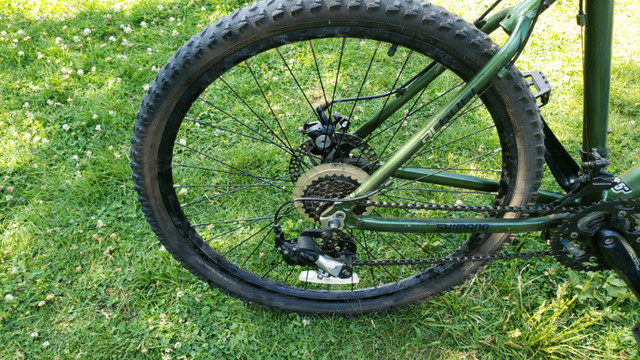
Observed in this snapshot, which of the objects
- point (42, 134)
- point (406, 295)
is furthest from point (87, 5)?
point (406, 295)

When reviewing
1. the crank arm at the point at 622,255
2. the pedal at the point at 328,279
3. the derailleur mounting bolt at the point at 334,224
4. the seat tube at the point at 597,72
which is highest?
the seat tube at the point at 597,72

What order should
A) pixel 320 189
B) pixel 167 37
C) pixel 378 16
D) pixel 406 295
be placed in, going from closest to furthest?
pixel 378 16
pixel 320 189
pixel 406 295
pixel 167 37

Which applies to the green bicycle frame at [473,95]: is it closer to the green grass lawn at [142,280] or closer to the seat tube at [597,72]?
the seat tube at [597,72]

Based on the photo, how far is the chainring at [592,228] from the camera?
2035 millimetres

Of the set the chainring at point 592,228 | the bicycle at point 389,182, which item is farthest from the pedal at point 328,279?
the chainring at point 592,228

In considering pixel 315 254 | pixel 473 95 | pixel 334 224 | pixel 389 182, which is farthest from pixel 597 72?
pixel 315 254

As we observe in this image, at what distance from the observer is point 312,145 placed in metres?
2.31

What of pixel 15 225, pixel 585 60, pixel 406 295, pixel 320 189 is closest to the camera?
pixel 585 60

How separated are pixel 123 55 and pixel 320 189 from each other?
2.55 metres

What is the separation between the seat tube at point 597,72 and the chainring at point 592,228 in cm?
22

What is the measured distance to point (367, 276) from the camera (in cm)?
268

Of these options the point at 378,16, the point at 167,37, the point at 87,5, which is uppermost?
the point at 87,5

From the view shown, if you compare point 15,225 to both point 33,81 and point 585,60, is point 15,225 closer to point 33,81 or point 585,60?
point 33,81

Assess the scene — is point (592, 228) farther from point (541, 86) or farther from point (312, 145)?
point (312, 145)
